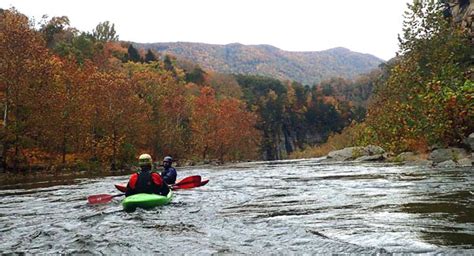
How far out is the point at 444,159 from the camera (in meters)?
21.4

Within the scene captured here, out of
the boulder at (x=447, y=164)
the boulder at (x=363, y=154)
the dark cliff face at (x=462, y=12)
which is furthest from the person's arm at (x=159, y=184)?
the dark cliff face at (x=462, y=12)

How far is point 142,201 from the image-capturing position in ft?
34.1

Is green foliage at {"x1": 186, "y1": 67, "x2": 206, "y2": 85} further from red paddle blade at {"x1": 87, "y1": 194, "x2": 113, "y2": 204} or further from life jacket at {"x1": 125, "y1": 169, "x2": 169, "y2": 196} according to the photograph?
life jacket at {"x1": 125, "y1": 169, "x2": 169, "y2": 196}

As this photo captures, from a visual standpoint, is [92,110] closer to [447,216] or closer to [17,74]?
[17,74]

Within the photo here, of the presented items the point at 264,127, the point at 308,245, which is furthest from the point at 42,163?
the point at 264,127

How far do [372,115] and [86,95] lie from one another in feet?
74.3

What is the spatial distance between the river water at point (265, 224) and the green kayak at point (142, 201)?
0.19 m

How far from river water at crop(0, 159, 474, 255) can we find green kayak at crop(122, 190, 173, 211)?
191 millimetres

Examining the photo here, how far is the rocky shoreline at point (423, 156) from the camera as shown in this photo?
20297 millimetres

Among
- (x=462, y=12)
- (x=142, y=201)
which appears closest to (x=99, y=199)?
(x=142, y=201)

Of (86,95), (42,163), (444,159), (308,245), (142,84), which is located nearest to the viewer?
(308,245)

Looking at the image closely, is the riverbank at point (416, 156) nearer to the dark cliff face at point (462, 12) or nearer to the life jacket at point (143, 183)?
the dark cliff face at point (462, 12)

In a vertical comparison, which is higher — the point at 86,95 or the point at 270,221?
the point at 86,95

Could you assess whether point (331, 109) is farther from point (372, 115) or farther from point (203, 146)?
point (372, 115)
